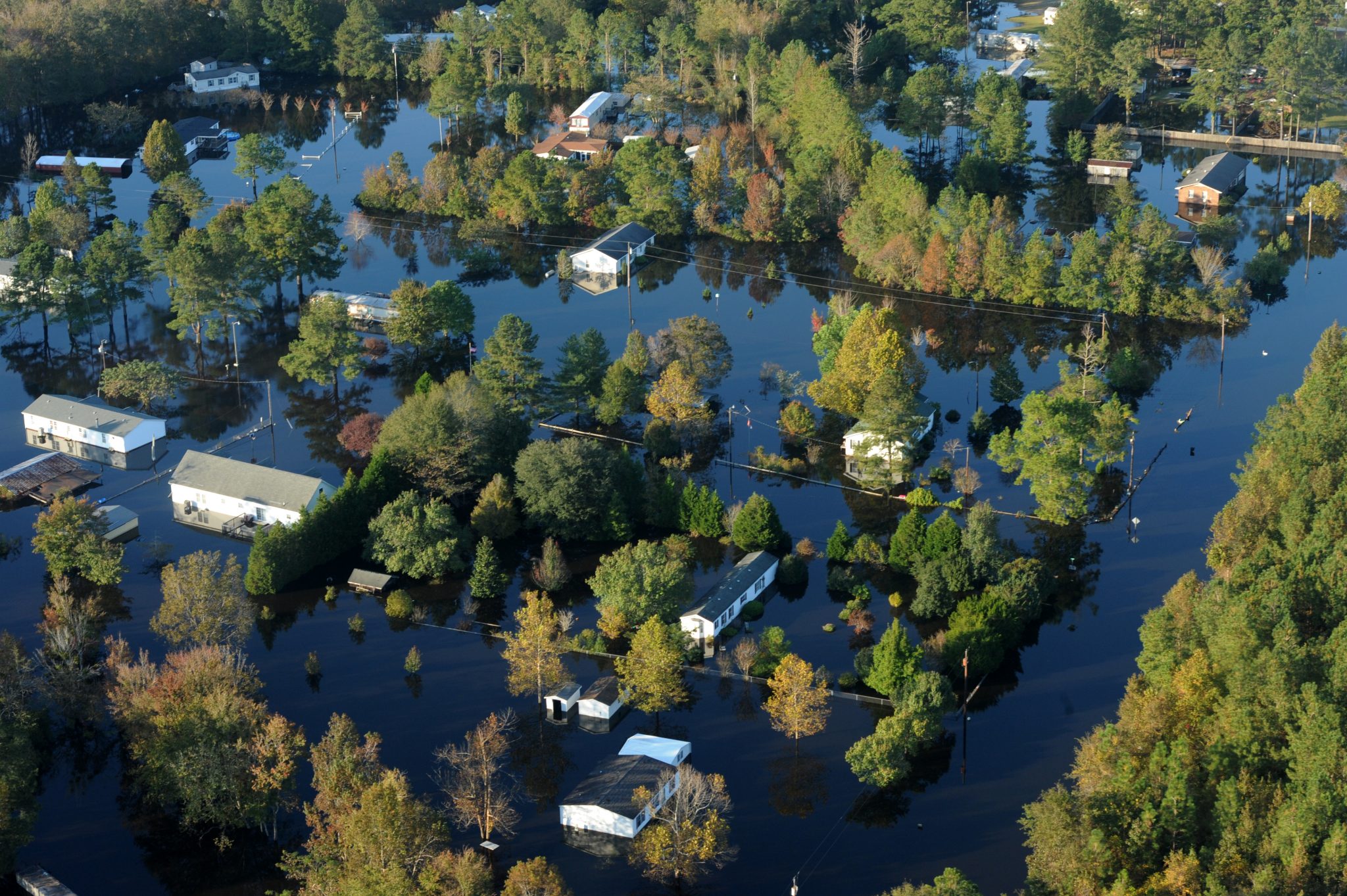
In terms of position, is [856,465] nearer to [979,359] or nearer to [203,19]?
[979,359]

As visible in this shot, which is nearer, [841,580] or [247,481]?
[841,580]

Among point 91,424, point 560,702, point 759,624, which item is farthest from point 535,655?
point 91,424

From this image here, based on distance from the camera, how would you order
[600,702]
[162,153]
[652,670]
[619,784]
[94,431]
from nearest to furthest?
[619,784] → [652,670] → [600,702] → [94,431] → [162,153]

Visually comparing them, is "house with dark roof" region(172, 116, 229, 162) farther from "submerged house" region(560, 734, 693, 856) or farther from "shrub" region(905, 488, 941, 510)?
"submerged house" region(560, 734, 693, 856)

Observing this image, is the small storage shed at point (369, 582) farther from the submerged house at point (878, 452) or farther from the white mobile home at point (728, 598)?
the submerged house at point (878, 452)

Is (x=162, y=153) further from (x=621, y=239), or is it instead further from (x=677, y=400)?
(x=677, y=400)

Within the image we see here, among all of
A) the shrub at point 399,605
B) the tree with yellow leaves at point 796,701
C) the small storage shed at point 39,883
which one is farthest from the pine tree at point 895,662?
the small storage shed at point 39,883

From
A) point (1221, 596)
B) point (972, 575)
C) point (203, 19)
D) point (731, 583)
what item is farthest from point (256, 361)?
point (203, 19)
